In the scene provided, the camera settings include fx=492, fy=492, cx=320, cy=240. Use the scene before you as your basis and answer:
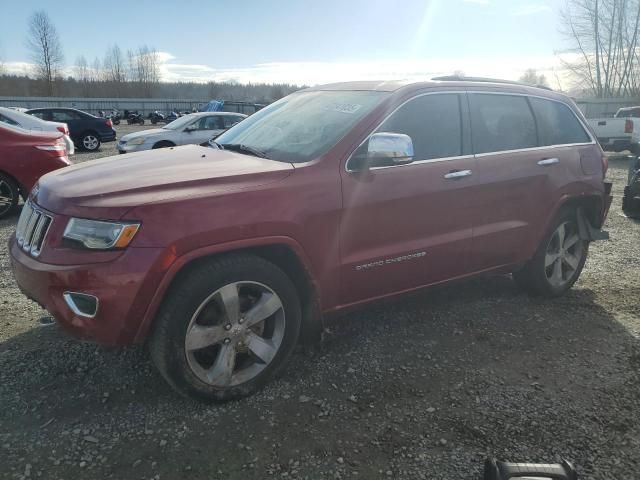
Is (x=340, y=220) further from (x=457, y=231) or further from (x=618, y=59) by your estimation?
(x=618, y=59)

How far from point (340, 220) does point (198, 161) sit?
0.98 meters

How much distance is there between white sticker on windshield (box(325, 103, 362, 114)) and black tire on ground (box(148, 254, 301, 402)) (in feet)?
4.02

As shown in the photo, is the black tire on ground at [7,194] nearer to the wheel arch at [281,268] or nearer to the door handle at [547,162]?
the wheel arch at [281,268]

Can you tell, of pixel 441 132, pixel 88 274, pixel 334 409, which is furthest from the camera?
pixel 441 132

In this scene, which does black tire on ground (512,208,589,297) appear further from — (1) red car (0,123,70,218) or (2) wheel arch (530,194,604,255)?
(1) red car (0,123,70,218)

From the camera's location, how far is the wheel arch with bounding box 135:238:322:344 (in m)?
2.46

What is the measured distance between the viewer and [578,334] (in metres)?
3.80

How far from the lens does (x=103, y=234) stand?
94.2 inches

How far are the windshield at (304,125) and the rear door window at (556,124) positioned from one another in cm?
167

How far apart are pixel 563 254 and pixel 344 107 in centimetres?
253

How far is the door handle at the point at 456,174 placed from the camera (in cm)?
342

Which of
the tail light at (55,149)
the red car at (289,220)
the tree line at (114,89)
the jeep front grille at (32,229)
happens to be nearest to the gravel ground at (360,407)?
the red car at (289,220)

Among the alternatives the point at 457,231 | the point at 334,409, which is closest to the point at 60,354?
the point at 334,409

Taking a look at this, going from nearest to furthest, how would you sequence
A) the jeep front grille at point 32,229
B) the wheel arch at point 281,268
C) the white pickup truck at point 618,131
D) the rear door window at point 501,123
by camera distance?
the wheel arch at point 281,268 → the jeep front grille at point 32,229 → the rear door window at point 501,123 → the white pickup truck at point 618,131
